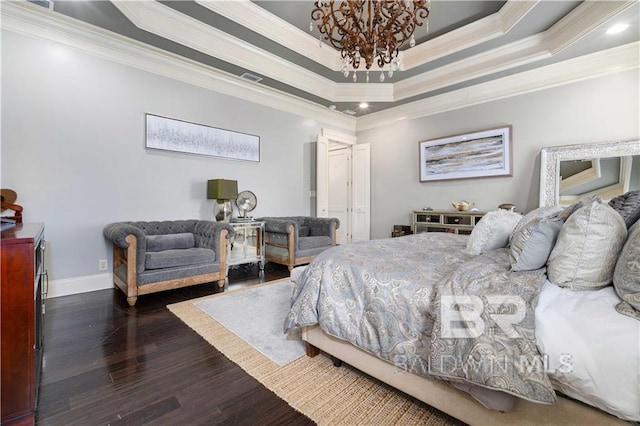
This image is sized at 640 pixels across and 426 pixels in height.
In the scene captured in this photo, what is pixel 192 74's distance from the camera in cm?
396

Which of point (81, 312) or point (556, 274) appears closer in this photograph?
point (556, 274)

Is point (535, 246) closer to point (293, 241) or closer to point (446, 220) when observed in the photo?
point (293, 241)

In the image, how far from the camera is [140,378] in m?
1.66

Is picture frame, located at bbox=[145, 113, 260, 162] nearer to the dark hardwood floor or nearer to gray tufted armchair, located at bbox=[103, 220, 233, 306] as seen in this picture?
gray tufted armchair, located at bbox=[103, 220, 233, 306]

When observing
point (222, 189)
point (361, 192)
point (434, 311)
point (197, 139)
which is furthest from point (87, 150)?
point (361, 192)

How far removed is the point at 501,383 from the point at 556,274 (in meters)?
0.55

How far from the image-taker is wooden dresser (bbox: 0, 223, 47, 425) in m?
1.15

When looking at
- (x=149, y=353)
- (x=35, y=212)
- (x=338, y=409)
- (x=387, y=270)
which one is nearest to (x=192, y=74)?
(x=35, y=212)

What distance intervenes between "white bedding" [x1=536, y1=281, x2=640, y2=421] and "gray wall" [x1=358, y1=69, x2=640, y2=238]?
3807 millimetres

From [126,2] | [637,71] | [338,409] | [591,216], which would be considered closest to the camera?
[591,216]

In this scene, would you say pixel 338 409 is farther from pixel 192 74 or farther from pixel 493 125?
pixel 493 125

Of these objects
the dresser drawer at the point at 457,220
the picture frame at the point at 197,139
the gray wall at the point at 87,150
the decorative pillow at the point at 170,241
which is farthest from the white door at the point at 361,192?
the decorative pillow at the point at 170,241

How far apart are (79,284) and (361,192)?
4.88 m

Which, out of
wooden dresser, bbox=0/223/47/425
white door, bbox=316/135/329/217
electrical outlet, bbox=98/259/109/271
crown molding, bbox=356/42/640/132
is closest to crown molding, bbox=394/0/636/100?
crown molding, bbox=356/42/640/132
